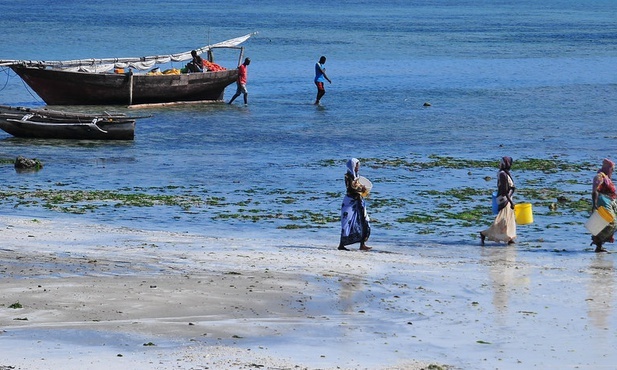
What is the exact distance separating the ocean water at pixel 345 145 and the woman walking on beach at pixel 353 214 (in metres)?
0.96

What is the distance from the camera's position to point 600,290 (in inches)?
500

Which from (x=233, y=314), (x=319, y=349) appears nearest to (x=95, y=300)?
(x=233, y=314)

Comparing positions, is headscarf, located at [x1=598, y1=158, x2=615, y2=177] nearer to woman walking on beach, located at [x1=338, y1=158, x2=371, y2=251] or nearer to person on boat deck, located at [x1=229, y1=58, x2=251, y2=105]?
woman walking on beach, located at [x1=338, y1=158, x2=371, y2=251]

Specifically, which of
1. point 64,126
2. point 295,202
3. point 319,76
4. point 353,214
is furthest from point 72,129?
point 353,214

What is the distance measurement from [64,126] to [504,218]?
14.2 metres

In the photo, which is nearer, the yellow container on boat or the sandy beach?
the sandy beach

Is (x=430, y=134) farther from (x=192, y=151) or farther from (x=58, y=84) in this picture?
(x=58, y=84)

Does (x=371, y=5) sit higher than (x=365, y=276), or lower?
higher

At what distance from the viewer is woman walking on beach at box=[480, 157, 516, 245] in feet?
51.2

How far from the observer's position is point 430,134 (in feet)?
97.6

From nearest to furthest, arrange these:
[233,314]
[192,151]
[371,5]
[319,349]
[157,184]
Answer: [319,349] < [233,314] < [157,184] < [192,151] < [371,5]

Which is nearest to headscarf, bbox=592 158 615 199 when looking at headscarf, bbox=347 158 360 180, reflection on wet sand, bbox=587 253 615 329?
reflection on wet sand, bbox=587 253 615 329

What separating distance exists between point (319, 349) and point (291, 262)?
13.5ft

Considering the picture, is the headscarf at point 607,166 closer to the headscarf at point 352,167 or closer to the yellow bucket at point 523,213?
the yellow bucket at point 523,213
